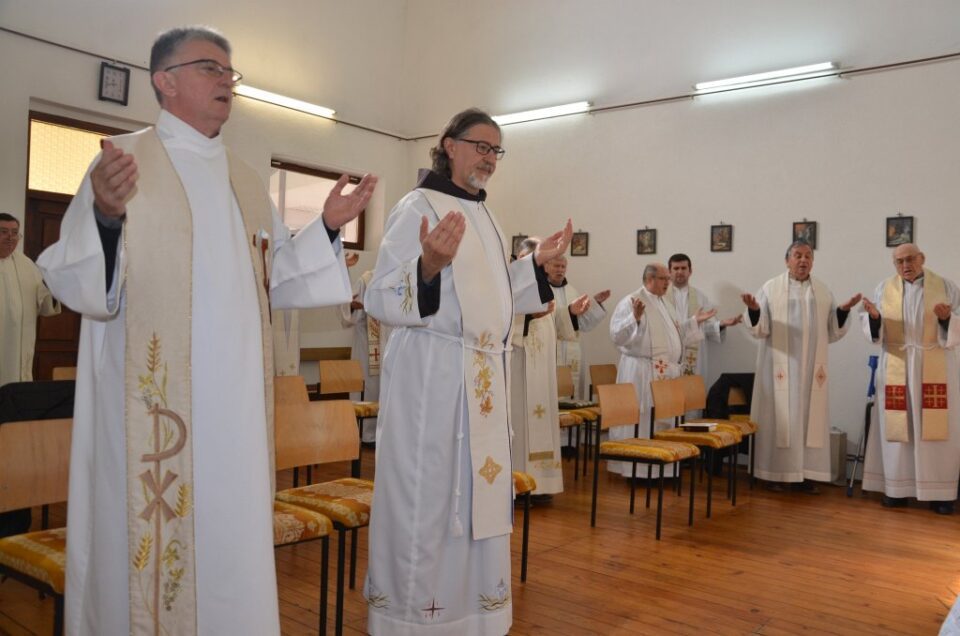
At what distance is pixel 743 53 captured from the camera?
841cm

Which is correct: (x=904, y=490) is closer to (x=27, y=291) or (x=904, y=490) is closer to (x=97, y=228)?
(x=97, y=228)

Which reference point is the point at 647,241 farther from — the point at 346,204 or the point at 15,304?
the point at 346,204

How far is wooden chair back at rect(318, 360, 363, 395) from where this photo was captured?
6625 mm

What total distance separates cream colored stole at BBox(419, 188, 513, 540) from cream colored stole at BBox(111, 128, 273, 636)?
1243 millimetres

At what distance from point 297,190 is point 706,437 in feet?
19.7

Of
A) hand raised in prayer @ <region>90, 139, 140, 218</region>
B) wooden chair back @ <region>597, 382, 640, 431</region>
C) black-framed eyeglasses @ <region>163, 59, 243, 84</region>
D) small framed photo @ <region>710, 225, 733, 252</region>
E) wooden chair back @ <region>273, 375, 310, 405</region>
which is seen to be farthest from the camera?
small framed photo @ <region>710, 225, 733, 252</region>

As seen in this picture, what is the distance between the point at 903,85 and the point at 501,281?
19.3ft

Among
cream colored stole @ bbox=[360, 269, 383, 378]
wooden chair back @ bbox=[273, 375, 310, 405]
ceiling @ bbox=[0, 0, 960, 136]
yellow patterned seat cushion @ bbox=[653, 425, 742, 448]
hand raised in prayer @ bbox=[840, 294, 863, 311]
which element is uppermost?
ceiling @ bbox=[0, 0, 960, 136]

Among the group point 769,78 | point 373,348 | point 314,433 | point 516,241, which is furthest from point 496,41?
point 314,433

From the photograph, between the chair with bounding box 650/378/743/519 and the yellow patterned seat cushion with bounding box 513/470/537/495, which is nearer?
the yellow patterned seat cushion with bounding box 513/470/537/495

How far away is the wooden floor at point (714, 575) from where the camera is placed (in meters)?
3.75

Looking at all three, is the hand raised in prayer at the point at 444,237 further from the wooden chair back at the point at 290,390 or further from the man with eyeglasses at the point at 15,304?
the man with eyeglasses at the point at 15,304

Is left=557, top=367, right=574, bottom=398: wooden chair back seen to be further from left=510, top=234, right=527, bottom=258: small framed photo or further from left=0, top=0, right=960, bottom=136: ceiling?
left=0, top=0, right=960, bottom=136: ceiling

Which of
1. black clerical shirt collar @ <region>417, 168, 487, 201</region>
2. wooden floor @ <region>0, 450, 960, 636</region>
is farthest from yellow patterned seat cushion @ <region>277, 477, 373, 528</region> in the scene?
black clerical shirt collar @ <region>417, 168, 487, 201</region>
